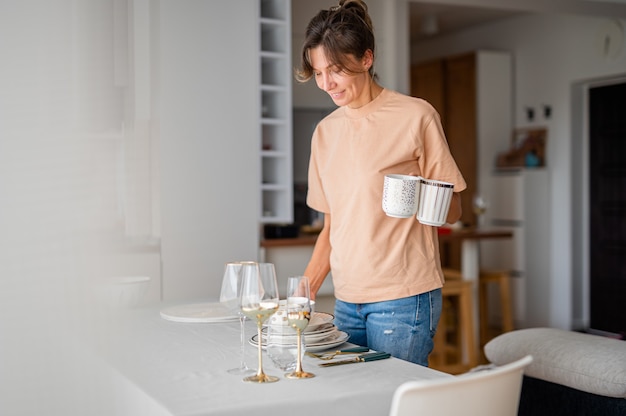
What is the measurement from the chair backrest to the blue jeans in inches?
20.6

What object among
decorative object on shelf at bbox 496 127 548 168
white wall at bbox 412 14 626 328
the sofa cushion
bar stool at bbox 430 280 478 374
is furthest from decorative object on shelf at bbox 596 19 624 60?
the sofa cushion

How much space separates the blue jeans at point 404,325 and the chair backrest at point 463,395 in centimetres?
52

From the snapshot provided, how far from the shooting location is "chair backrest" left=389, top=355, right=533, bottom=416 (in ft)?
4.55

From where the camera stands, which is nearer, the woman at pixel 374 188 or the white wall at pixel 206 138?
the woman at pixel 374 188

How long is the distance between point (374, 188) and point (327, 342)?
0.45 m

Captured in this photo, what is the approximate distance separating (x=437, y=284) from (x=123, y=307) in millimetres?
953

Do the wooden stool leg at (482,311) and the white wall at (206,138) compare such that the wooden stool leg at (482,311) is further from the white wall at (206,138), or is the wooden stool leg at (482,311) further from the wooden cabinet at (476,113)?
the white wall at (206,138)

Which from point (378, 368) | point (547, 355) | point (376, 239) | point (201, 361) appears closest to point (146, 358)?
point (201, 361)

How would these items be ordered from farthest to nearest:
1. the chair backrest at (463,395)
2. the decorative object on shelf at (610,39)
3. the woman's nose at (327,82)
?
the decorative object on shelf at (610,39) < the woman's nose at (327,82) < the chair backrest at (463,395)

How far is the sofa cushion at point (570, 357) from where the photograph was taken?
100 inches

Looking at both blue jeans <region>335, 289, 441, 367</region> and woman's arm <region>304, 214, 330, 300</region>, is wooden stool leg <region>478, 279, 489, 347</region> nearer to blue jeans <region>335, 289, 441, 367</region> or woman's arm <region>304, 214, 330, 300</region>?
woman's arm <region>304, 214, 330, 300</region>

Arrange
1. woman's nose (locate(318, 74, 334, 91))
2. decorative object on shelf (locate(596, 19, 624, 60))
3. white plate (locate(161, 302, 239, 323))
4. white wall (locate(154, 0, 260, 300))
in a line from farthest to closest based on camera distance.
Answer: decorative object on shelf (locate(596, 19, 624, 60)) → white wall (locate(154, 0, 260, 300)) → white plate (locate(161, 302, 239, 323)) → woman's nose (locate(318, 74, 334, 91))

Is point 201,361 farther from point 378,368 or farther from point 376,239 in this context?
point 376,239

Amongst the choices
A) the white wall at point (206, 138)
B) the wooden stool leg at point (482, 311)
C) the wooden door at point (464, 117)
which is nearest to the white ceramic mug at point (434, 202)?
the white wall at point (206, 138)
